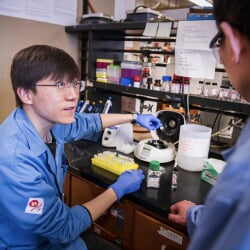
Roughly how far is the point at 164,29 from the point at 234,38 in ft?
3.12

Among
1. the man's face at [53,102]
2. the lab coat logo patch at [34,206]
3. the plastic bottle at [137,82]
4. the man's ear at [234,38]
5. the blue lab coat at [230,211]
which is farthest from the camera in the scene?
the plastic bottle at [137,82]

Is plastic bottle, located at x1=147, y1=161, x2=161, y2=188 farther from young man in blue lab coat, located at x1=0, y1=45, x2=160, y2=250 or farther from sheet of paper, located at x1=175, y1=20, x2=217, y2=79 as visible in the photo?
sheet of paper, located at x1=175, y1=20, x2=217, y2=79

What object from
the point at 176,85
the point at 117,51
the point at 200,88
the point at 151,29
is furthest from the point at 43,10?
the point at 200,88

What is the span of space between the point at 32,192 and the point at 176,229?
561 millimetres

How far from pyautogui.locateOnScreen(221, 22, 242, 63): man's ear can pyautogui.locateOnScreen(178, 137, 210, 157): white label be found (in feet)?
2.72

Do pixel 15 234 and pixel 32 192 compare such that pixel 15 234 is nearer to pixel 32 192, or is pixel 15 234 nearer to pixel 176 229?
pixel 32 192

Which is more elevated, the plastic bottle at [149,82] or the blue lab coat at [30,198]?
the plastic bottle at [149,82]

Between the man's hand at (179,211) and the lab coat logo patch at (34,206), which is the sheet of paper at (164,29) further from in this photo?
the lab coat logo patch at (34,206)

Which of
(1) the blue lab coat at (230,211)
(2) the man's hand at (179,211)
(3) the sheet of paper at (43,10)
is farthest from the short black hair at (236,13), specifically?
(3) the sheet of paper at (43,10)

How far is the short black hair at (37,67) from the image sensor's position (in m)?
0.96

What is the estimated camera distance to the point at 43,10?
171 cm

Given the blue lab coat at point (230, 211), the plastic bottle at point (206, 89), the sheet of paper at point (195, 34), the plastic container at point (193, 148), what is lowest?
the plastic container at point (193, 148)

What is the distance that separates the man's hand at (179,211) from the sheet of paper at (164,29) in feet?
2.82

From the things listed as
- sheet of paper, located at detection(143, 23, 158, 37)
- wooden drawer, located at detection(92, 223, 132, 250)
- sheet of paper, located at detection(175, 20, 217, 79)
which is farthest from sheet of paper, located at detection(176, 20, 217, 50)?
wooden drawer, located at detection(92, 223, 132, 250)
